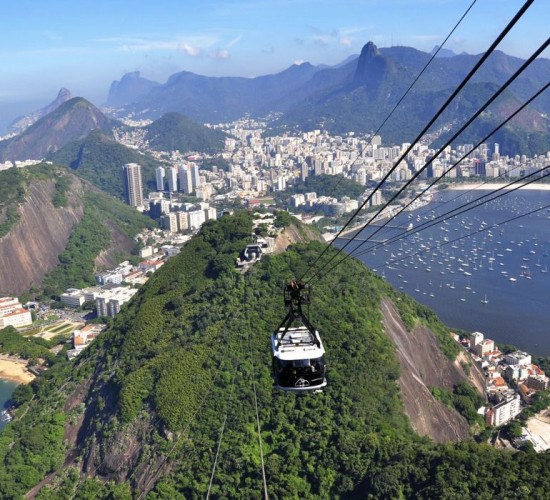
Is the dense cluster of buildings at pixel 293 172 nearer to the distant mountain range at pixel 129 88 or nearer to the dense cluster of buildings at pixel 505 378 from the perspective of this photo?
the dense cluster of buildings at pixel 505 378

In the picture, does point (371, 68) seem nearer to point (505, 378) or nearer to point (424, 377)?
point (505, 378)

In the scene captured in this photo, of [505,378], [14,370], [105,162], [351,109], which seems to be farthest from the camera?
[351,109]

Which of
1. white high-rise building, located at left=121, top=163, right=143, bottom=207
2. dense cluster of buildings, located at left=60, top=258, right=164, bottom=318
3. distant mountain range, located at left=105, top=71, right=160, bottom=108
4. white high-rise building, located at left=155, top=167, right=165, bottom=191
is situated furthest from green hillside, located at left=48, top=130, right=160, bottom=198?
distant mountain range, located at left=105, top=71, right=160, bottom=108

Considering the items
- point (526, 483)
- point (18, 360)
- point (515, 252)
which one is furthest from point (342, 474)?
point (515, 252)

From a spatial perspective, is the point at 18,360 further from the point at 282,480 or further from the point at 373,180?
the point at 373,180

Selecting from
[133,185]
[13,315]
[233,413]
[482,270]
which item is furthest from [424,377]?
[133,185]

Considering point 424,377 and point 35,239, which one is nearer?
point 424,377
